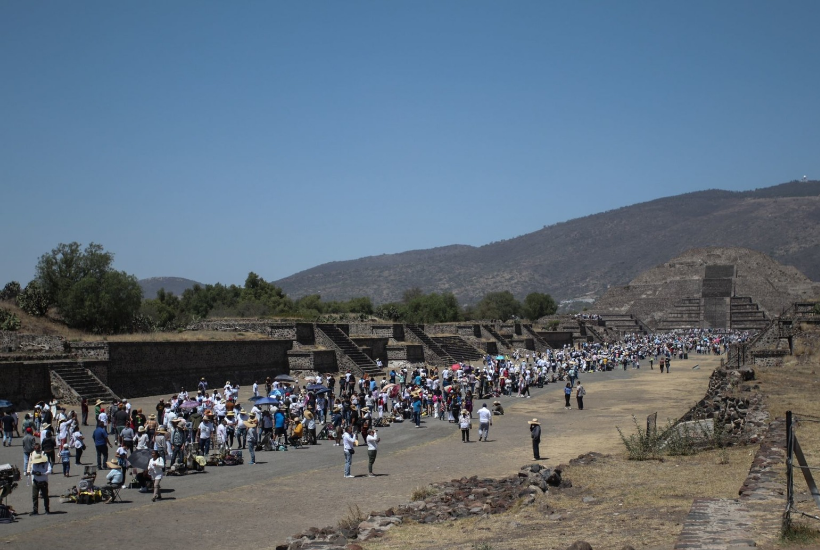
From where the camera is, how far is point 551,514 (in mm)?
11234

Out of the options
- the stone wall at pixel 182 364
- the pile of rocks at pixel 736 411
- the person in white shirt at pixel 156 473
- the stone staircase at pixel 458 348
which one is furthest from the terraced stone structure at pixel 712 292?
the person in white shirt at pixel 156 473

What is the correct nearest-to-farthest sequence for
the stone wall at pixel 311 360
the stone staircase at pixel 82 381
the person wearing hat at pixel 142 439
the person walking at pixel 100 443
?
the person wearing hat at pixel 142 439, the person walking at pixel 100 443, the stone staircase at pixel 82 381, the stone wall at pixel 311 360

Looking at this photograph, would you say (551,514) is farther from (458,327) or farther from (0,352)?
(458,327)

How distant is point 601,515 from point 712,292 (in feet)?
333

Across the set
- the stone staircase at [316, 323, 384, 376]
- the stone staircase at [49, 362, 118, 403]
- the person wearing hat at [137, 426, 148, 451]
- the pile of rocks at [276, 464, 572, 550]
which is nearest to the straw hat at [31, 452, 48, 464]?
the person wearing hat at [137, 426, 148, 451]

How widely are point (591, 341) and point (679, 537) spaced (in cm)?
7053

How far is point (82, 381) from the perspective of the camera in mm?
26844

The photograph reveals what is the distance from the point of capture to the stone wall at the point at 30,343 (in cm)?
2872

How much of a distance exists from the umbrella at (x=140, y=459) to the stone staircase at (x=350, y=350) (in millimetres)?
24463

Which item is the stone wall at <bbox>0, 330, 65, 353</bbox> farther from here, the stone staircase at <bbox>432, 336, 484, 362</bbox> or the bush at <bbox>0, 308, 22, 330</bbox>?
the stone staircase at <bbox>432, 336, 484, 362</bbox>

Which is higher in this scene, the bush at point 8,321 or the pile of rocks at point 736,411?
the bush at point 8,321

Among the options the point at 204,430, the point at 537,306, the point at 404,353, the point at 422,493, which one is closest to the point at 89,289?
the point at 404,353

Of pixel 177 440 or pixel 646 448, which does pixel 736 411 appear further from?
pixel 177 440

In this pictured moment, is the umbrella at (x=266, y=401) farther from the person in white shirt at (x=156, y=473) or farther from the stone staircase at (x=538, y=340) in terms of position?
the stone staircase at (x=538, y=340)
